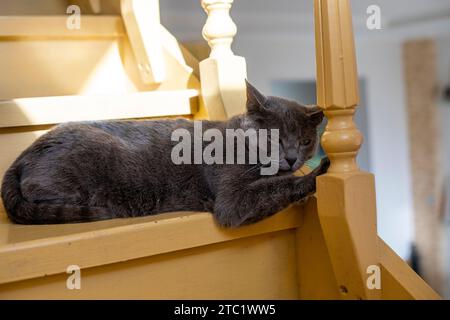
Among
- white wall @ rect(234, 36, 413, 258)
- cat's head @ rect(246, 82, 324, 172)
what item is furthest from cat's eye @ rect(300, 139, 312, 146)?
white wall @ rect(234, 36, 413, 258)

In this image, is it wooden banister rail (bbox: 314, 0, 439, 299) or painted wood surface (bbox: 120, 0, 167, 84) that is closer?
wooden banister rail (bbox: 314, 0, 439, 299)

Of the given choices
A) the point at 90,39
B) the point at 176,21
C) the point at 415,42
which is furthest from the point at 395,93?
the point at 90,39

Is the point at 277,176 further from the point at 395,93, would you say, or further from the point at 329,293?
the point at 395,93

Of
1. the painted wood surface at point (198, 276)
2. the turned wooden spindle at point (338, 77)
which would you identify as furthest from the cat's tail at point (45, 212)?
the turned wooden spindle at point (338, 77)

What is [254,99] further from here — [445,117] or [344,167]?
[445,117]

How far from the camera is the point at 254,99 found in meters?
1.06

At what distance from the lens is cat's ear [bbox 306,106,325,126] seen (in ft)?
3.46

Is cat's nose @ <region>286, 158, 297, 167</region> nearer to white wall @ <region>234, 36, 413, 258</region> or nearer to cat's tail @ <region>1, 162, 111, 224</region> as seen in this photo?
cat's tail @ <region>1, 162, 111, 224</region>

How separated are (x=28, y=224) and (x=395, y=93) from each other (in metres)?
3.84

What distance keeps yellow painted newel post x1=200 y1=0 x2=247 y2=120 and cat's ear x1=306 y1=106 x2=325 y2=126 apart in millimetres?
234

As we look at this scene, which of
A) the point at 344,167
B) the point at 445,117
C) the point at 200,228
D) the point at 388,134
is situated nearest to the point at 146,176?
the point at 200,228

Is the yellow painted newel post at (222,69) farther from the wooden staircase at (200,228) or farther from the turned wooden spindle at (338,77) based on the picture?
the turned wooden spindle at (338,77)

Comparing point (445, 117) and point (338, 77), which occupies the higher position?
point (445, 117)

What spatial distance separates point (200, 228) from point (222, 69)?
0.43m
